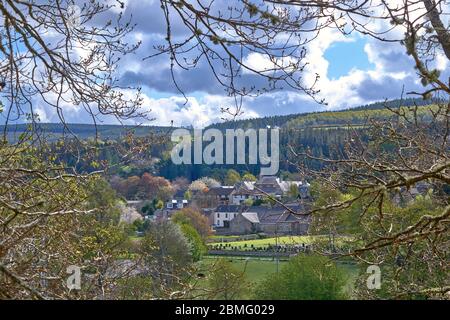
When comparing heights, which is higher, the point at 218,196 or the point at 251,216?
the point at 218,196

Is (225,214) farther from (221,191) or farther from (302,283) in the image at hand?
(302,283)

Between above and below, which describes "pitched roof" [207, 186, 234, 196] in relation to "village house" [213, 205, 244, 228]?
above

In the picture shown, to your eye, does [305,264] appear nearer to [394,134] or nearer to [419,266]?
[419,266]

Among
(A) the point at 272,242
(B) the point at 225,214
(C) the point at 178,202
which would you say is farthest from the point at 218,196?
(A) the point at 272,242

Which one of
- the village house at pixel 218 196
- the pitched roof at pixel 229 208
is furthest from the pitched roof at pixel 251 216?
the village house at pixel 218 196

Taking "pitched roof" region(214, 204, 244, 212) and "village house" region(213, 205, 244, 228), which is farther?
"pitched roof" region(214, 204, 244, 212)

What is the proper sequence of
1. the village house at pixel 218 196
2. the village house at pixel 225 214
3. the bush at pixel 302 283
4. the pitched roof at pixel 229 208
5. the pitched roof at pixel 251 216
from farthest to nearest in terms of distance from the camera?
the village house at pixel 218 196
the pitched roof at pixel 229 208
the village house at pixel 225 214
the pitched roof at pixel 251 216
the bush at pixel 302 283

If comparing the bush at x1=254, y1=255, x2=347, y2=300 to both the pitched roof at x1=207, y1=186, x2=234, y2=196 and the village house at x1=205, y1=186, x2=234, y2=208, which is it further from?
the pitched roof at x1=207, y1=186, x2=234, y2=196

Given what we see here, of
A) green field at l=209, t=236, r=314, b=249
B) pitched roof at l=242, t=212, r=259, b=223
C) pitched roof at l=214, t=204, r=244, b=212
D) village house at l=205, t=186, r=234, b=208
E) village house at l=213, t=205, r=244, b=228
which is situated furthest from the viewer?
village house at l=205, t=186, r=234, b=208

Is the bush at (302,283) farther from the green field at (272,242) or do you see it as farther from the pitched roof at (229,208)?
the pitched roof at (229,208)

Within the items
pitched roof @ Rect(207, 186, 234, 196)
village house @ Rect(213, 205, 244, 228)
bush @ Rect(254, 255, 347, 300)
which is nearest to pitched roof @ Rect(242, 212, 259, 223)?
village house @ Rect(213, 205, 244, 228)

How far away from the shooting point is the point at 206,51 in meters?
4.29

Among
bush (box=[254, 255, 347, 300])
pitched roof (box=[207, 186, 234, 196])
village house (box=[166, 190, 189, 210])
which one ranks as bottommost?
bush (box=[254, 255, 347, 300])
